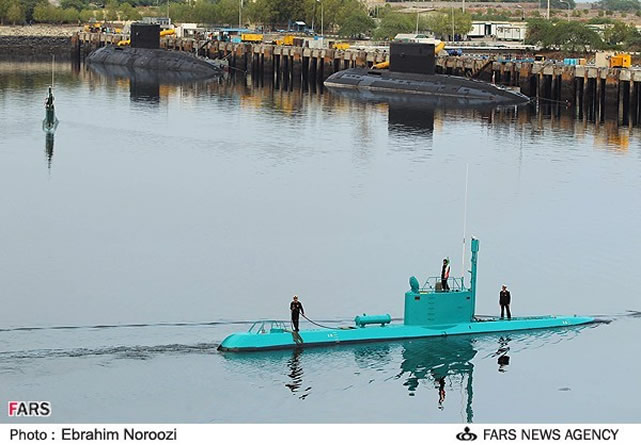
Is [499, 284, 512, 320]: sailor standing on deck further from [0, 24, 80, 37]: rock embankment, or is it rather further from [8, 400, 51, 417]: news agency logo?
[0, 24, 80, 37]: rock embankment

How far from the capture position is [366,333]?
33.2 m

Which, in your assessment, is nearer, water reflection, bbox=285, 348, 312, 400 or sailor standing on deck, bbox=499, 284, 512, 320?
water reflection, bbox=285, 348, 312, 400

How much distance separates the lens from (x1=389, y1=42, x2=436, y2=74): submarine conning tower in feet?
340

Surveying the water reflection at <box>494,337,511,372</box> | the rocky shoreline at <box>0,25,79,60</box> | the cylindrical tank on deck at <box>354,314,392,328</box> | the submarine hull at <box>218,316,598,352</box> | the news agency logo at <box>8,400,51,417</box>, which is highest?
the rocky shoreline at <box>0,25,79,60</box>

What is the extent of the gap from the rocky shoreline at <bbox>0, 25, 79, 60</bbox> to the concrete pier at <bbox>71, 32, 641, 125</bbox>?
7.94m

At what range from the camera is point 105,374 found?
3047 cm

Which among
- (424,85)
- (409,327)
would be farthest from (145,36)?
(409,327)

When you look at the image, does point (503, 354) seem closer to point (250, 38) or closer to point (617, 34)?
point (617, 34)

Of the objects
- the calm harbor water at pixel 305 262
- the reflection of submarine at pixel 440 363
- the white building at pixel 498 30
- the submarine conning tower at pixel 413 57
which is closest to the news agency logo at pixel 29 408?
the calm harbor water at pixel 305 262

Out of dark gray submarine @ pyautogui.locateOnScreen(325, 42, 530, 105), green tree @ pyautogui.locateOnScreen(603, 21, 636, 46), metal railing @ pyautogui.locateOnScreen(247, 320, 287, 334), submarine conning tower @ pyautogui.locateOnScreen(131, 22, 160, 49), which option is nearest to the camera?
metal railing @ pyautogui.locateOnScreen(247, 320, 287, 334)

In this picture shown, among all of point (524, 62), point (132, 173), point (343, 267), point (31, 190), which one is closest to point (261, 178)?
point (132, 173)

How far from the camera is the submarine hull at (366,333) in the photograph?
32.3 metres
